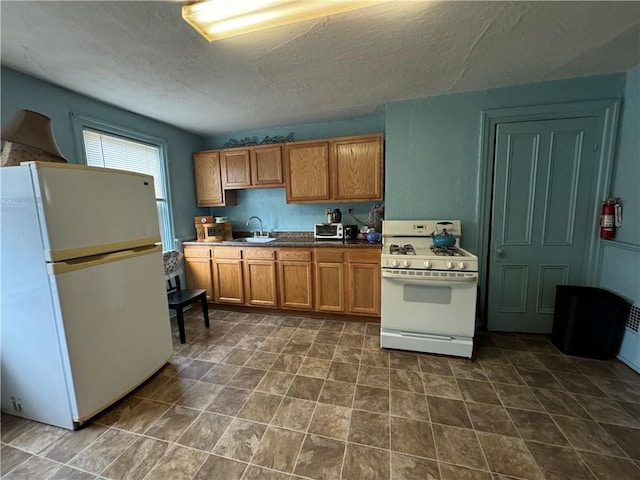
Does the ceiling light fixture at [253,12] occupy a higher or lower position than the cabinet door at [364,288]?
higher

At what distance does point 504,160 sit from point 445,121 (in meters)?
0.68

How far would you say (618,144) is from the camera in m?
2.30

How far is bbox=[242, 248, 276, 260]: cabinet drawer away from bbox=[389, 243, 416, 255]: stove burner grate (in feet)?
4.62

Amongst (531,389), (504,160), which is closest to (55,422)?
(531,389)

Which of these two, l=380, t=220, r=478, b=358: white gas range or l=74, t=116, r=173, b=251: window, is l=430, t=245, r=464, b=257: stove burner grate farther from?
l=74, t=116, r=173, b=251: window

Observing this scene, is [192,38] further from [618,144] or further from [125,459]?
[618,144]

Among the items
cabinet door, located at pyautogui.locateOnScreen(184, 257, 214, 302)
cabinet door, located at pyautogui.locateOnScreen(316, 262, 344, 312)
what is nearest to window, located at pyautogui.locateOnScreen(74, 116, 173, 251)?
cabinet door, located at pyautogui.locateOnScreen(184, 257, 214, 302)

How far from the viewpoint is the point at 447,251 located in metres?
2.45

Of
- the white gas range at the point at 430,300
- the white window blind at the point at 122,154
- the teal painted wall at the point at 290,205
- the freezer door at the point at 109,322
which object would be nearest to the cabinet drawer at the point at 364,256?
the white gas range at the point at 430,300

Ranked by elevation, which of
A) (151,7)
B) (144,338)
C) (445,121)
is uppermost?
(151,7)

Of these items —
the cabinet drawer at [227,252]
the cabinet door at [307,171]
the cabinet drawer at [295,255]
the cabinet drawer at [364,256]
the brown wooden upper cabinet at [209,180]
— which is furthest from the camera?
the brown wooden upper cabinet at [209,180]

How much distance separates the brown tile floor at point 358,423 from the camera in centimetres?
136

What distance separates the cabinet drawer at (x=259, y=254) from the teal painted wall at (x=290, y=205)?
2.11 ft

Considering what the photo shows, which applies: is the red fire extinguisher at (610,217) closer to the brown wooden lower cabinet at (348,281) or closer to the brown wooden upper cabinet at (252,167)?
the brown wooden lower cabinet at (348,281)
